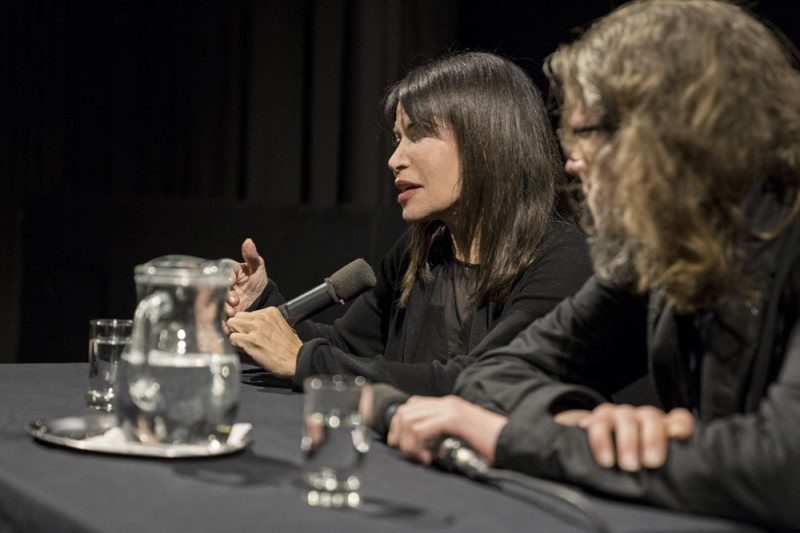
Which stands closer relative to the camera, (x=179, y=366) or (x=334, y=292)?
(x=179, y=366)

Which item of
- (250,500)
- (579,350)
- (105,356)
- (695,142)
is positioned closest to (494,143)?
(579,350)

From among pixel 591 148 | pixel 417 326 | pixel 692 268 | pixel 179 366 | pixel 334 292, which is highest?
pixel 591 148

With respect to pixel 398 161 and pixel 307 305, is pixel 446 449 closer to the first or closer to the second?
pixel 307 305

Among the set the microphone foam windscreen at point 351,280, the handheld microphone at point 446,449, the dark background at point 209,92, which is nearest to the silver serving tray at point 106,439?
the handheld microphone at point 446,449

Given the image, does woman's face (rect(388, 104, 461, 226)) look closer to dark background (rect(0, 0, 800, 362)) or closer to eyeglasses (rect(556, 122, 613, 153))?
eyeglasses (rect(556, 122, 613, 153))

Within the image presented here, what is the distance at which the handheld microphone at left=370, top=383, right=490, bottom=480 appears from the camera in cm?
109

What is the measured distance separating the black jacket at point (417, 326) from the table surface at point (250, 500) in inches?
25.3

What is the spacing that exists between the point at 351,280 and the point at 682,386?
0.92 metres

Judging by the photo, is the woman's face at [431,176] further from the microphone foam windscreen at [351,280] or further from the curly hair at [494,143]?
the microphone foam windscreen at [351,280]

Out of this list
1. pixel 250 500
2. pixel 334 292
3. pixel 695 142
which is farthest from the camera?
pixel 334 292

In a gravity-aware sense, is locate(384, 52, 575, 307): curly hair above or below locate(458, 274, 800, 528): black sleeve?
above

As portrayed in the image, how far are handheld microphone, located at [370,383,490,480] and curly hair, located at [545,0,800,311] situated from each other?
0.97 feet

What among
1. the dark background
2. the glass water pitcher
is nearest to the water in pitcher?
the glass water pitcher

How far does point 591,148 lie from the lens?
1.31 metres
